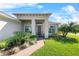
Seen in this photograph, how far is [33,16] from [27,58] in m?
2.40

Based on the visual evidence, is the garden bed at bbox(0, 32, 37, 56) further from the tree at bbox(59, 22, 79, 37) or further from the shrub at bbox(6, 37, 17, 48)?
the tree at bbox(59, 22, 79, 37)

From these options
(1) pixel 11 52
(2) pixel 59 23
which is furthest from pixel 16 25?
(2) pixel 59 23

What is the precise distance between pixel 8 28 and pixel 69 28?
3295mm

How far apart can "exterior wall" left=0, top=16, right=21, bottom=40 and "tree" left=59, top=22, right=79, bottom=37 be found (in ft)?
7.68

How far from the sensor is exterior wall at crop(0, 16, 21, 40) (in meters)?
9.65

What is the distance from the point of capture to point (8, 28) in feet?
33.2

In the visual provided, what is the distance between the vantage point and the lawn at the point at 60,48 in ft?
30.5

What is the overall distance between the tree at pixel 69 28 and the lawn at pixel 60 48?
266 millimetres

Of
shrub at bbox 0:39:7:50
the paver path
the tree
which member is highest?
the tree

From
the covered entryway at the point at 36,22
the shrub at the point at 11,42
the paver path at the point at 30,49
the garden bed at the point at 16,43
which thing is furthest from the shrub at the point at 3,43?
the covered entryway at the point at 36,22

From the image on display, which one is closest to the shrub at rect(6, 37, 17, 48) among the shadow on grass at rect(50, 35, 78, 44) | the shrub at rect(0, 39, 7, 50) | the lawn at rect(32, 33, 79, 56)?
the shrub at rect(0, 39, 7, 50)

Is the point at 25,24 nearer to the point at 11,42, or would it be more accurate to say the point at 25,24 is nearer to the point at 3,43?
the point at 11,42

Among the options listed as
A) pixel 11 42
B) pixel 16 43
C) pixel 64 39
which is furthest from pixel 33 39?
pixel 64 39

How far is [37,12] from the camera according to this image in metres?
9.62
